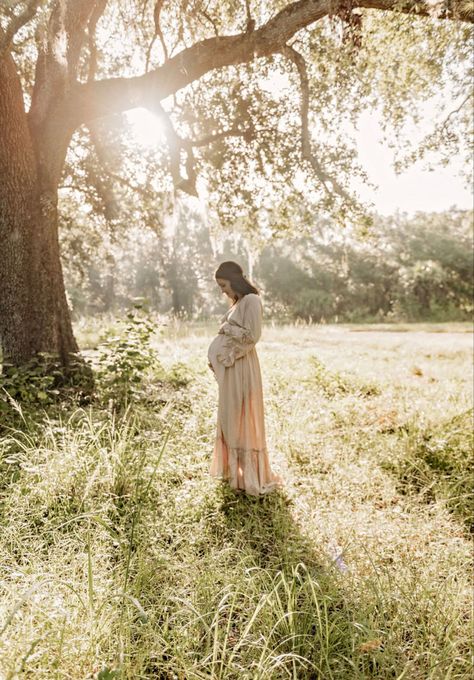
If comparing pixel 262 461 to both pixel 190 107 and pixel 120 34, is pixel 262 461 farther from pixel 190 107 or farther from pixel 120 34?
pixel 120 34

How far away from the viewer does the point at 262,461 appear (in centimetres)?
383

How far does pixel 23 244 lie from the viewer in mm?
6094

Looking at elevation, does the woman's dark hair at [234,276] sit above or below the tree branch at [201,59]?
below

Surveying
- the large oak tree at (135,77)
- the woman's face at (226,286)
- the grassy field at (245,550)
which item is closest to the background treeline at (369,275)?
the large oak tree at (135,77)

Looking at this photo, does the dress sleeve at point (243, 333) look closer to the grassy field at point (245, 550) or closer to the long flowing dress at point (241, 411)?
the long flowing dress at point (241, 411)

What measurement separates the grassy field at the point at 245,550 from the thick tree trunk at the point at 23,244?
1.65 meters

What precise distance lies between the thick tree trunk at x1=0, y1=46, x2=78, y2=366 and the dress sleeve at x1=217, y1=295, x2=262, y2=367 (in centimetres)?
374

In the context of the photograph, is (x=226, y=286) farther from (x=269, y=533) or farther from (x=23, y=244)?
(x=23, y=244)

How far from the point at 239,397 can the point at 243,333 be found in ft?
2.03

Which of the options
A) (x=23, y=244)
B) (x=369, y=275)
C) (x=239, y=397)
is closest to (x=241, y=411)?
(x=239, y=397)

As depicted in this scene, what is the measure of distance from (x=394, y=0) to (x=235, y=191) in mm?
4200

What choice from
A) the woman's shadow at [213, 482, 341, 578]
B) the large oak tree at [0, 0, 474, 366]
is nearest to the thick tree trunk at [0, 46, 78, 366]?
the large oak tree at [0, 0, 474, 366]

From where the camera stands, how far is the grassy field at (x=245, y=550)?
2041 millimetres

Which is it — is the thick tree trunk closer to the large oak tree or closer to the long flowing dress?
the large oak tree
